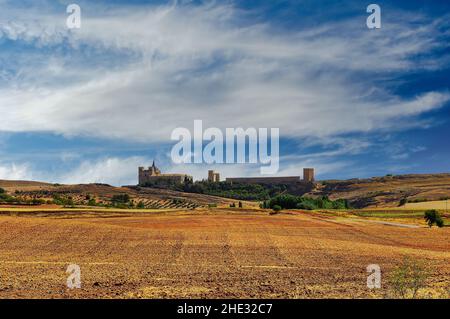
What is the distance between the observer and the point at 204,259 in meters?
27.1

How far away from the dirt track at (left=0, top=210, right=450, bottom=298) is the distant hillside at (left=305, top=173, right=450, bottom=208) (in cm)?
8631

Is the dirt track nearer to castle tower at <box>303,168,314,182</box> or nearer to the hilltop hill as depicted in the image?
the hilltop hill

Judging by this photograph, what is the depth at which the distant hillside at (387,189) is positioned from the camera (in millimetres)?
130375

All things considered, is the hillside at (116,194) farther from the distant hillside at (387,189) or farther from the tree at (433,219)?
the tree at (433,219)

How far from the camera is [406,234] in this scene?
45250 mm

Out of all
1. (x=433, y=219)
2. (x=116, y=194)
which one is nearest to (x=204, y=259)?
(x=433, y=219)

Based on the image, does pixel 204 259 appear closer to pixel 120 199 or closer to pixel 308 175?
pixel 120 199

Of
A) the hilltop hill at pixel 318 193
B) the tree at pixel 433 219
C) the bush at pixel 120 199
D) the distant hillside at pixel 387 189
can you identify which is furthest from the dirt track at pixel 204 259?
the distant hillside at pixel 387 189

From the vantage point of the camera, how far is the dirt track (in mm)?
17703


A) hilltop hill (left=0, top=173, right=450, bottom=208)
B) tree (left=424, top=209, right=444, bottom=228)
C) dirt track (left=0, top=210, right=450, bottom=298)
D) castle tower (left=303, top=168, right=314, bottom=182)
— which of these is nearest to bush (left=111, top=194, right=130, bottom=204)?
hilltop hill (left=0, top=173, right=450, bottom=208)

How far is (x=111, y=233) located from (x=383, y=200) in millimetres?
106190

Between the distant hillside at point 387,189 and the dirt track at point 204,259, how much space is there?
86.3 m

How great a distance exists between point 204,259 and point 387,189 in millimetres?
133533
